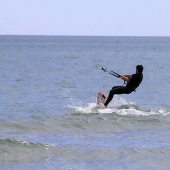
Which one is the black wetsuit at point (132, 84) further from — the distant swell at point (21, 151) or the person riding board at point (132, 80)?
the distant swell at point (21, 151)

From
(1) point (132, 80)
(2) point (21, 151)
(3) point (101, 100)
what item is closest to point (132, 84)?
(1) point (132, 80)

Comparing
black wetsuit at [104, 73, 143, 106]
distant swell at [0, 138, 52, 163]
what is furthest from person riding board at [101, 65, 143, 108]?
distant swell at [0, 138, 52, 163]

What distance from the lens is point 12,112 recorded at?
22.2 m

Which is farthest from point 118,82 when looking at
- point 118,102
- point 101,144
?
point 101,144

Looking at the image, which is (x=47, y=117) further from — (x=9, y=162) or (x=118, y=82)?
(x=118, y=82)

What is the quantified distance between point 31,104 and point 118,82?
15491mm

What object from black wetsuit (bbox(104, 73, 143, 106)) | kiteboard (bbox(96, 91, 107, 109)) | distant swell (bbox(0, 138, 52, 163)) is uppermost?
black wetsuit (bbox(104, 73, 143, 106))

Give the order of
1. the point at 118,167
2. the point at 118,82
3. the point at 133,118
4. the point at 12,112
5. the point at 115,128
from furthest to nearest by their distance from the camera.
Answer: the point at 118,82
the point at 12,112
the point at 133,118
the point at 115,128
the point at 118,167

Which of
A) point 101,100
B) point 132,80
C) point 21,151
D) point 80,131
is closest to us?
point 21,151

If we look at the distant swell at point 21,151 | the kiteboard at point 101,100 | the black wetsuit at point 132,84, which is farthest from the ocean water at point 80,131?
the black wetsuit at point 132,84

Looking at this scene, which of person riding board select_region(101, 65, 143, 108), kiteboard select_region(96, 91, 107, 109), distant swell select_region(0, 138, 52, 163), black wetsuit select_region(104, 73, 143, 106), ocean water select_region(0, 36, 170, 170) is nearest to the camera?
ocean water select_region(0, 36, 170, 170)

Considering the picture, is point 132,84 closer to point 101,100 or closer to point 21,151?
point 101,100

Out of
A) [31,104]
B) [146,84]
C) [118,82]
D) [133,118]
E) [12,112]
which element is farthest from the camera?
[118,82]

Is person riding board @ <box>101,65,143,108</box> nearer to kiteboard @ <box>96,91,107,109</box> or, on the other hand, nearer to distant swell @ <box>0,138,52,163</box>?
kiteboard @ <box>96,91,107,109</box>
